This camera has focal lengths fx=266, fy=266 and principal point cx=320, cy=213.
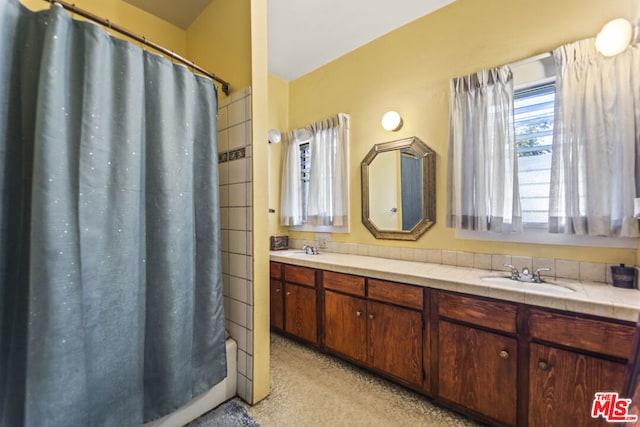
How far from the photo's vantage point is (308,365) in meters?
2.10

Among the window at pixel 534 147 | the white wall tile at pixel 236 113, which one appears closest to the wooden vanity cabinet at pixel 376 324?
the window at pixel 534 147

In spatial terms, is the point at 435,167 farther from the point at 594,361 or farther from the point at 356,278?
the point at 594,361

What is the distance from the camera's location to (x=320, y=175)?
282 cm

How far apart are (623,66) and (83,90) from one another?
8.54 feet

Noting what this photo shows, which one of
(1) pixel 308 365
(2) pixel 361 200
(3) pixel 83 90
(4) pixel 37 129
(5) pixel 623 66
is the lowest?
(1) pixel 308 365

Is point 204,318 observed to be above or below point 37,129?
below

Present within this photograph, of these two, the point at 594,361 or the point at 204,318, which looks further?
the point at 204,318

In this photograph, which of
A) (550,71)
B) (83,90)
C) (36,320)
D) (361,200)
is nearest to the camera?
(36,320)

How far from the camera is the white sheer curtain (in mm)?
3049

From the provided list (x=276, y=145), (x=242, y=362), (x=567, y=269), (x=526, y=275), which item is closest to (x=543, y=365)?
(x=526, y=275)

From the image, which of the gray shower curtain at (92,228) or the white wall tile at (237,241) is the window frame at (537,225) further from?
the gray shower curtain at (92,228)

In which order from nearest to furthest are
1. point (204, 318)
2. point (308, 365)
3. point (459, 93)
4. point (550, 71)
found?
point (204, 318) → point (550, 71) → point (459, 93) → point (308, 365)

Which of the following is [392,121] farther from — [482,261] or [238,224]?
[238,224]

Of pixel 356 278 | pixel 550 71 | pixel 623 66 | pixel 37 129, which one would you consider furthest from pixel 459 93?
pixel 37 129
